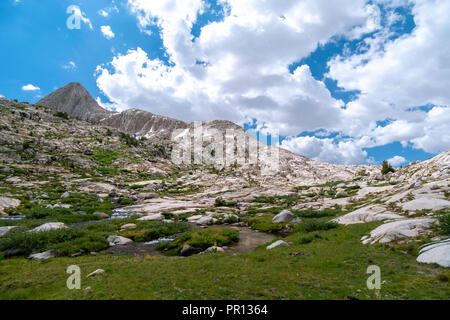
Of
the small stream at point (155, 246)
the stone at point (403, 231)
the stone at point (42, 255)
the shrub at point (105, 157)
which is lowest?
the small stream at point (155, 246)

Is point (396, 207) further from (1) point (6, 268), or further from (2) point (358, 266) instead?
(1) point (6, 268)

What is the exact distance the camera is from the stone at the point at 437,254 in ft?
35.6

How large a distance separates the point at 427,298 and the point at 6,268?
81.7ft

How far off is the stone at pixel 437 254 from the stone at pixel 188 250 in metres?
17.7

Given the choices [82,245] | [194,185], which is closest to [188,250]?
[82,245]

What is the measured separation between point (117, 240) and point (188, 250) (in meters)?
9.57

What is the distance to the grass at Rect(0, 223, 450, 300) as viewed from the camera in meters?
9.49

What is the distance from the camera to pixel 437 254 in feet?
37.6

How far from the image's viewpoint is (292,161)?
14025 cm

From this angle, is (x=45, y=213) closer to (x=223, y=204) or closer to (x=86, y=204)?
(x=86, y=204)

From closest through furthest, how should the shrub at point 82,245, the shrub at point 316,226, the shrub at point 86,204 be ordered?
the shrub at point 82,245 < the shrub at point 316,226 < the shrub at point 86,204

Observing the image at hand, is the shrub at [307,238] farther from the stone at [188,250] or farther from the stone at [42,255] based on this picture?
the stone at [42,255]

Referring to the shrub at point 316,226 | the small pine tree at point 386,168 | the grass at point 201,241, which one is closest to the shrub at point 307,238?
the shrub at point 316,226
